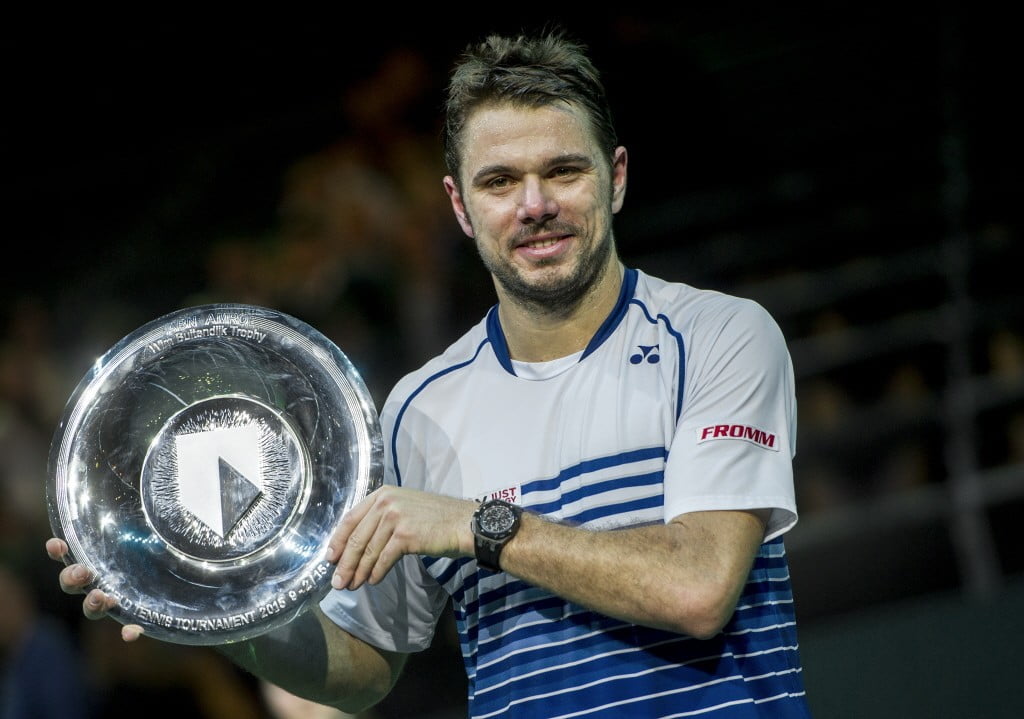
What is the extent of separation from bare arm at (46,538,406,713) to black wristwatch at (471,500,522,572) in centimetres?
49

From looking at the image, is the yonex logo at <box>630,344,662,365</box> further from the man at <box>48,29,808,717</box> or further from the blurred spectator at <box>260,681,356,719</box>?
the blurred spectator at <box>260,681,356,719</box>

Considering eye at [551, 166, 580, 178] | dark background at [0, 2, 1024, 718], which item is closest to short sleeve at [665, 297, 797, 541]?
eye at [551, 166, 580, 178]

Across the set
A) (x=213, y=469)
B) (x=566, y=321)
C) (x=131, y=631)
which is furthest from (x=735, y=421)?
(x=131, y=631)

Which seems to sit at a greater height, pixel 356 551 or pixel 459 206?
pixel 459 206

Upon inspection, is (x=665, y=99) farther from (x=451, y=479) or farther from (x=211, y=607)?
(x=211, y=607)

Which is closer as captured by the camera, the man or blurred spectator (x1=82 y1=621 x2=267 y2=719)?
the man

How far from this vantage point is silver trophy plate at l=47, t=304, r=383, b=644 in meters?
1.89

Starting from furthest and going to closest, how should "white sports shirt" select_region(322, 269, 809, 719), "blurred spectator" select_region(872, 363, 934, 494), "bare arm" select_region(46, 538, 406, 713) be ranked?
"blurred spectator" select_region(872, 363, 934, 494) < "bare arm" select_region(46, 538, 406, 713) < "white sports shirt" select_region(322, 269, 809, 719)

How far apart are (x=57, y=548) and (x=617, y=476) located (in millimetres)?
814

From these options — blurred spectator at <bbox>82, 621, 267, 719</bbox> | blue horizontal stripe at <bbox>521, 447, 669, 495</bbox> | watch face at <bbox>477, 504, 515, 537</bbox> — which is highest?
blurred spectator at <bbox>82, 621, 267, 719</bbox>

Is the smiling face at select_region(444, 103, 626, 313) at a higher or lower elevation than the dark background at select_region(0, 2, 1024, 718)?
lower

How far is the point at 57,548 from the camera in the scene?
1.88 m

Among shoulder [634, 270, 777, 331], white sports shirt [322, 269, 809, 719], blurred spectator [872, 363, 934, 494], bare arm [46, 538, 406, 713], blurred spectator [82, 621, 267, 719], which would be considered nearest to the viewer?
white sports shirt [322, 269, 809, 719]

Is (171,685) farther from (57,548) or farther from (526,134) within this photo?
(526,134)
